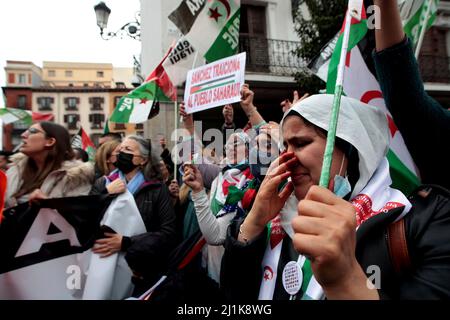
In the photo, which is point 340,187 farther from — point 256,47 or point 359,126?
point 256,47

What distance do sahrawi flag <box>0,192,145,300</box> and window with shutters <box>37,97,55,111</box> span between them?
199ft

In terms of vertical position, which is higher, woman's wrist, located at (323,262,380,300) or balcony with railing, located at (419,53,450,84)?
balcony with railing, located at (419,53,450,84)

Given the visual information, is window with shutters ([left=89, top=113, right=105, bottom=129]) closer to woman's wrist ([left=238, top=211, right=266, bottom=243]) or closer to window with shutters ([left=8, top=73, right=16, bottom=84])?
window with shutters ([left=8, top=73, right=16, bottom=84])

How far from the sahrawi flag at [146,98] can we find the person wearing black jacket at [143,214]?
68.5 inches

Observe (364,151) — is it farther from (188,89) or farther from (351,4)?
(188,89)

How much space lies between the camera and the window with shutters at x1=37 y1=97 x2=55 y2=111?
2183 inches

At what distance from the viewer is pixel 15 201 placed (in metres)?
2.36

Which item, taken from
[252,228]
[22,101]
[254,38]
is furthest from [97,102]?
[252,228]

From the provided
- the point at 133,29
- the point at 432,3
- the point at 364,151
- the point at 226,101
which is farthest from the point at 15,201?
the point at 133,29

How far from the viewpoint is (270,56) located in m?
10.4

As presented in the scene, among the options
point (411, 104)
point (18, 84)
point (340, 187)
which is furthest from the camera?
point (18, 84)

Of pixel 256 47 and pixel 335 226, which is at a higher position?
pixel 256 47

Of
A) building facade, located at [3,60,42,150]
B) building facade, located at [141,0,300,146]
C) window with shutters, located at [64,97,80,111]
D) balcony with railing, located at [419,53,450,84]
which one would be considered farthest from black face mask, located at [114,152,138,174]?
window with shutters, located at [64,97,80,111]

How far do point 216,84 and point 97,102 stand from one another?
60.6 metres
